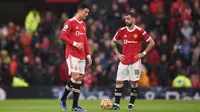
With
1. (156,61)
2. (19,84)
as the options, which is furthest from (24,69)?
(156,61)

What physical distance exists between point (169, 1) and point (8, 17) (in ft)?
31.0

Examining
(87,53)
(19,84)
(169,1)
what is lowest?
(19,84)

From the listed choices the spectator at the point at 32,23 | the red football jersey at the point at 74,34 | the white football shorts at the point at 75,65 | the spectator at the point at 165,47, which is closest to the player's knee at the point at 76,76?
the white football shorts at the point at 75,65

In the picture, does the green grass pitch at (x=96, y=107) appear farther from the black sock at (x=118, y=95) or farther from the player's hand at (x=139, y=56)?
the player's hand at (x=139, y=56)

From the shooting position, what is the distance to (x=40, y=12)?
33.1 metres

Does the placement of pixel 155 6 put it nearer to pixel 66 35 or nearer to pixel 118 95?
pixel 118 95

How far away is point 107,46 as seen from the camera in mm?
28156

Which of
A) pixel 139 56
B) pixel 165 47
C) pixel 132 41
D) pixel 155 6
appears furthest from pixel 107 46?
pixel 139 56

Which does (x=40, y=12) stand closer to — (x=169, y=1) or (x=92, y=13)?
(x=92, y=13)

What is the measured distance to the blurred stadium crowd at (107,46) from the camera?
26.9 m

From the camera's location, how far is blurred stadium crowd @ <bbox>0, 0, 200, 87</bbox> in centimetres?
2691

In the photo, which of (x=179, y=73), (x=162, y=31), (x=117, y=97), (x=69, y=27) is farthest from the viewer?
(x=162, y=31)

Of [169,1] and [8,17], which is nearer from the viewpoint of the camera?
[169,1]

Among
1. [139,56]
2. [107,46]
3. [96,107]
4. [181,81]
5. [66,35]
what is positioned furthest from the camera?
[107,46]
